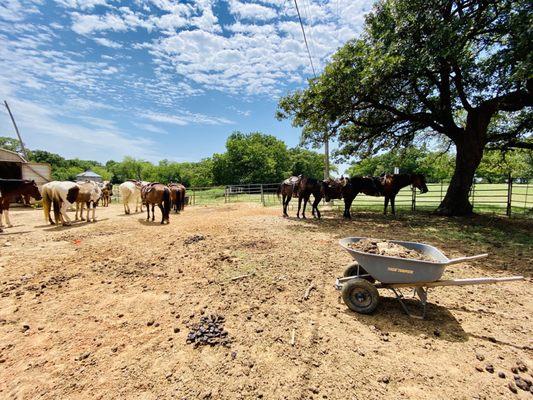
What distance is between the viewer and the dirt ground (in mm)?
2004

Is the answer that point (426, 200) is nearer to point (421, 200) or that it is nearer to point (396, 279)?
point (421, 200)

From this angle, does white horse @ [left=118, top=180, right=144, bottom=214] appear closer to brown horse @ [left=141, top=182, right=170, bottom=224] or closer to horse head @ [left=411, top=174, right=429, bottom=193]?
brown horse @ [left=141, top=182, right=170, bottom=224]

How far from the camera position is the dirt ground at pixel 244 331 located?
6.57ft

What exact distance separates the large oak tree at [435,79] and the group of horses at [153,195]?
244 inches

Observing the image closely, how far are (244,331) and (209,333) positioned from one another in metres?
0.39

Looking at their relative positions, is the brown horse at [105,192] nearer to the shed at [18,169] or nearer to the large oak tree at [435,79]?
the shed at [18,169]

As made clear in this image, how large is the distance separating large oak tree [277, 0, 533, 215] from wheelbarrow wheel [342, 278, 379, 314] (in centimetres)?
597

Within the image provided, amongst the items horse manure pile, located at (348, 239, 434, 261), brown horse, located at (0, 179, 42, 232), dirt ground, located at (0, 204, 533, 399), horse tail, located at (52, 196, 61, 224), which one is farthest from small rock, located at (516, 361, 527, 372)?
brown horse, located at (0, 179, 42, 232)

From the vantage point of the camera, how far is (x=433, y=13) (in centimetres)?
758

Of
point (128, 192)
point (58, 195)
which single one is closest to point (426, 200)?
point (128, 192)

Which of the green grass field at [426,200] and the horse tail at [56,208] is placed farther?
the green grass field at [426,200]

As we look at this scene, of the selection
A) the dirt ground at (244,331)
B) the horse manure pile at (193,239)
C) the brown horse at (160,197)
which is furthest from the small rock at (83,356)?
the brown horse at (160,197)

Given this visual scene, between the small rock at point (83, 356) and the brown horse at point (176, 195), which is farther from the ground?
the brown horse at point (176, 195)

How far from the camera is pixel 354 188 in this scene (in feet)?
33.8
